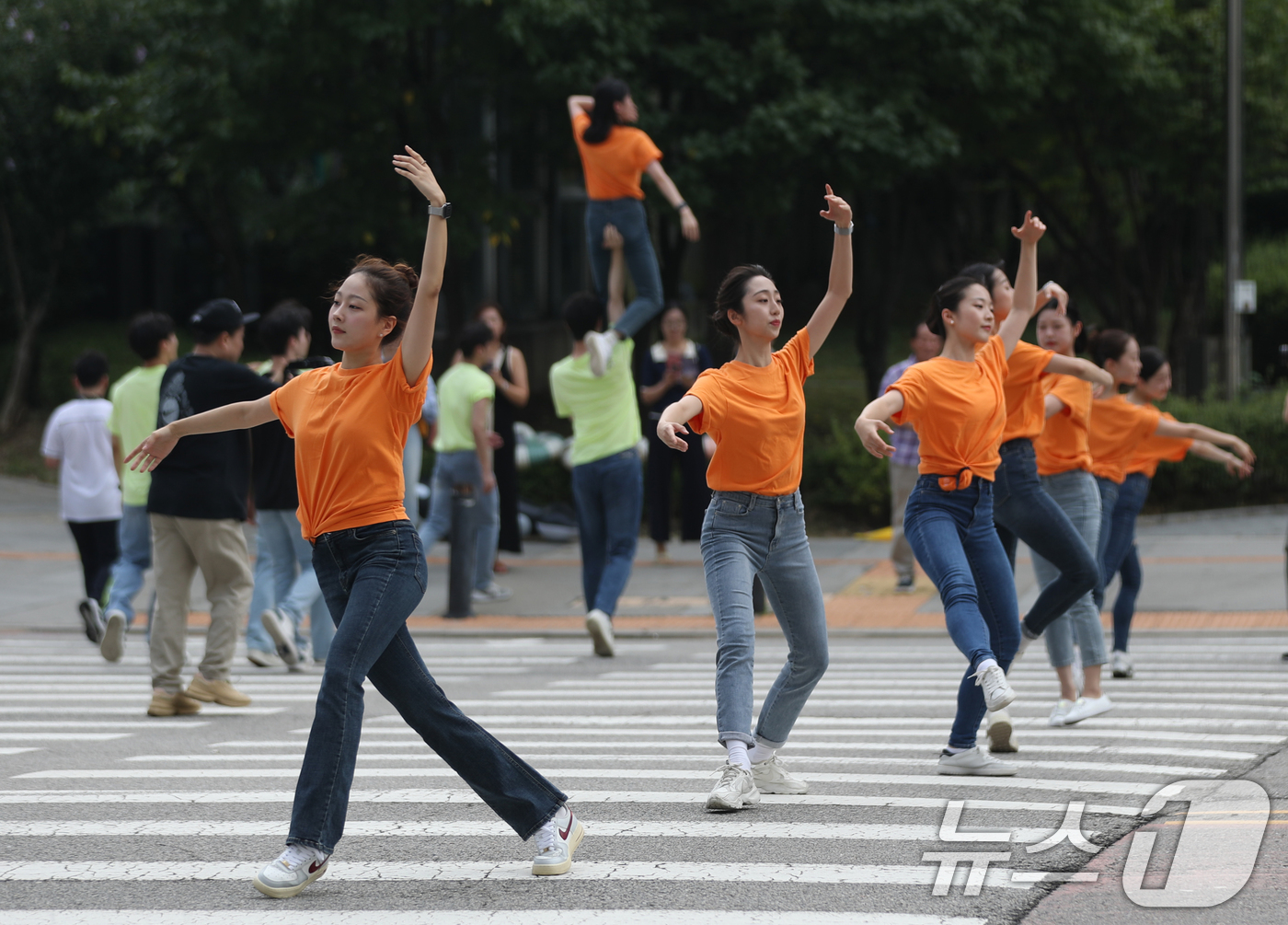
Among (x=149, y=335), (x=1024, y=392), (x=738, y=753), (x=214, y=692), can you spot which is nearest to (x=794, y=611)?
(x=738, y=753)

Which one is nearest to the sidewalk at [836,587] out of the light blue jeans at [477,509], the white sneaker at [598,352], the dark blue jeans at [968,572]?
the light blue jeans at [477,509]

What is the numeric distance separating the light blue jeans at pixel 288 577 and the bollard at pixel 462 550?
209 cm

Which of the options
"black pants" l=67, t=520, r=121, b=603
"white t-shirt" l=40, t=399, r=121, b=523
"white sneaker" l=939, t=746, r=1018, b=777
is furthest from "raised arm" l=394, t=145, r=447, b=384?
"black pants" l=67, t=520, r=121, b=603

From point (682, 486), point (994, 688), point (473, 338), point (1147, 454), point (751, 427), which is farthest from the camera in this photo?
point (682, 486)

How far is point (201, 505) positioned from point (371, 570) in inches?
138

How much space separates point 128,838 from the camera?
5367 mm

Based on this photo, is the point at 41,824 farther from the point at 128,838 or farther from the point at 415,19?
the point at 415,19

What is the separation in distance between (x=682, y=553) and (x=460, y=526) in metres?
3.97

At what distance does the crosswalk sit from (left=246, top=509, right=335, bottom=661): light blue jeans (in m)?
0.48

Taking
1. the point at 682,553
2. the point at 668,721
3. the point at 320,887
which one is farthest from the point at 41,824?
the point at 682,553

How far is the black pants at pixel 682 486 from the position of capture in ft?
44.4

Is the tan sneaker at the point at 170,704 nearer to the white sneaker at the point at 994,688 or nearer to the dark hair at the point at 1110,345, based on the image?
the white sneaker at the point at 994,688

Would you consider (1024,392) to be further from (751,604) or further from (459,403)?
(459,403)

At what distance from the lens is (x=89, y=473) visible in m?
11.3
